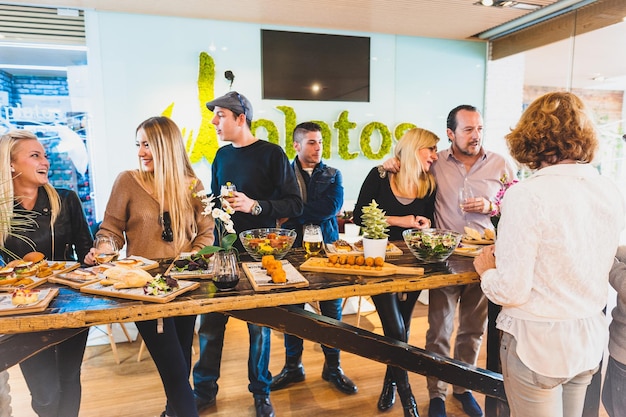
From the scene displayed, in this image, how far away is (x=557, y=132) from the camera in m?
1.36

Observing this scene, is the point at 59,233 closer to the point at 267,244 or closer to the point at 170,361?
the point at 170,361

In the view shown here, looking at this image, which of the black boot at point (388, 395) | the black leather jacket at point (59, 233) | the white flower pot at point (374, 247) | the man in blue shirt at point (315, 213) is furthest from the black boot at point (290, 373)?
the black leather jacket at point (59, 233)

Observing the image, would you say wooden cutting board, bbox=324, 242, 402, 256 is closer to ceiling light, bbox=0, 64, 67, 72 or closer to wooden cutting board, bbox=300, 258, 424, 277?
wooden cutting board, bbox=300, 258, 424, 277

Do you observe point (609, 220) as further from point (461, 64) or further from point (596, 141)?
point (461, 64)

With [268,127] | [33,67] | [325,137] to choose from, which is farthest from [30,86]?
[325,137]

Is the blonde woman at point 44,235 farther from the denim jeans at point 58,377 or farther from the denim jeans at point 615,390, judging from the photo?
the denim jeans at point 615,390

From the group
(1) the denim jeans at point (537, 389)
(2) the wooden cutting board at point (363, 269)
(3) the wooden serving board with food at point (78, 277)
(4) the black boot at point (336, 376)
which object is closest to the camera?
(1) the denim jeans at point (537, 389)

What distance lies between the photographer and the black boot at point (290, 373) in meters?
2.79

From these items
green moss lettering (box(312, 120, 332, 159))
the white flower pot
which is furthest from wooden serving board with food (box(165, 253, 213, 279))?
green moss lettering (box(312, 120, 332, 159))

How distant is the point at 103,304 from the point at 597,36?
4.92 metres

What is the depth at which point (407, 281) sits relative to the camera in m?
1.67

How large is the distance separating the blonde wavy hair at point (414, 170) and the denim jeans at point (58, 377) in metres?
1.84

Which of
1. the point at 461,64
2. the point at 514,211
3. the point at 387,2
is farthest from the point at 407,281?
the point at 461,64

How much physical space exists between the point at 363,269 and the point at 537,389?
2.37ft
